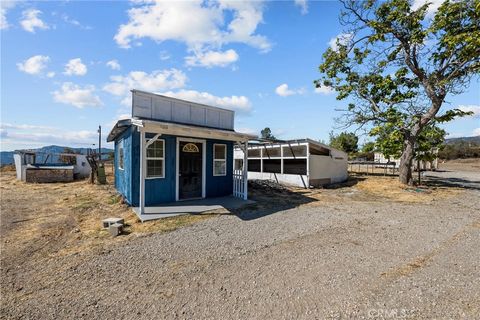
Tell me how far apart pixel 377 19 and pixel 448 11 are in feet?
8.94

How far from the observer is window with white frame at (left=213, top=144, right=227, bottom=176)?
8975mm

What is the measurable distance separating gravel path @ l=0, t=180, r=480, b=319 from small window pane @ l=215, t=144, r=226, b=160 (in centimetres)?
399


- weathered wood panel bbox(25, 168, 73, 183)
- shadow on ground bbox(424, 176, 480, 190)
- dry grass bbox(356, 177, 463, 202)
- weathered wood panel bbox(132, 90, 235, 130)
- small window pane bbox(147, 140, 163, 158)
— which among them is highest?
weathered wood panel bbox(132, 90, 235, 130)

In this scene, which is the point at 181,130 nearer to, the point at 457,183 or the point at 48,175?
the point at 48,175

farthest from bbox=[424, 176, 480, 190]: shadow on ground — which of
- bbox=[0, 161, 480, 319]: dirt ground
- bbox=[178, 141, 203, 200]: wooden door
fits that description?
bbox=[178, 141, 203, 200]: wooden door

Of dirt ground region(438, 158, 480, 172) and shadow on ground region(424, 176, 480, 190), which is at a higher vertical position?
dirt ground region(438, 158, 480, 172)

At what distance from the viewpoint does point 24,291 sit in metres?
3.01

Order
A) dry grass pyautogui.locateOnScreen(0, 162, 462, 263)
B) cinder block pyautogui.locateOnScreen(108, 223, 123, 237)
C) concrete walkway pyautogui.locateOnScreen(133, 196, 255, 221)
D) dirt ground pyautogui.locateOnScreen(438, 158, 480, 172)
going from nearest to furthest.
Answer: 1. dry grass pyautogui.locateOnScreen(0, 162, 462, 263)
2. cinder block pyautogui.locateOnScreen(108, 223, 123, 237)
3. concrete walkway pyautogui.locateOnScreen(133, 196, 255, 221)
4. dirt ground pyautogui.locateOnScreen(438, 158, 480, 172)

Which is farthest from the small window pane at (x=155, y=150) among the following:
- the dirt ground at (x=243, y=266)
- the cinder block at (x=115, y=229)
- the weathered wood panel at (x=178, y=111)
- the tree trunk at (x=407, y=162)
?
the tree trunk at (x=407, y=162)

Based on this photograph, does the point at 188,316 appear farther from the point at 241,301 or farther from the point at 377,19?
the point at 377,19

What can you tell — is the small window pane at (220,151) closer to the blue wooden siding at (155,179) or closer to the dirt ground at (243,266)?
the blue wooden siding at (155,179)

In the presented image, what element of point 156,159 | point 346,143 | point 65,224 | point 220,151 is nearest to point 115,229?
point 65,224

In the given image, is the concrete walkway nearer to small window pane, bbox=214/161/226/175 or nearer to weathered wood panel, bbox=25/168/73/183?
small window pane, bbox=214/161/226/175

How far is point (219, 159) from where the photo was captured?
911 centimetres
